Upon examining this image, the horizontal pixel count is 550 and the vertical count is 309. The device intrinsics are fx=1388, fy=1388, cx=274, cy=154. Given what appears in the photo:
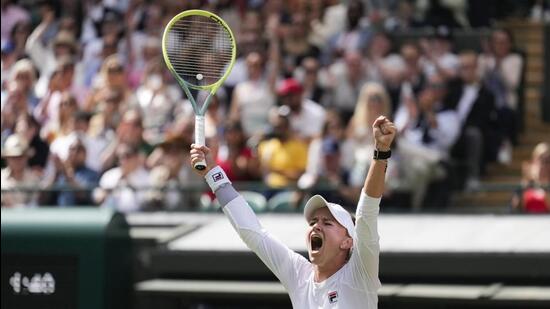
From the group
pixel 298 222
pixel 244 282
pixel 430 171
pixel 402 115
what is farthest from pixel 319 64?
pixel 244 282

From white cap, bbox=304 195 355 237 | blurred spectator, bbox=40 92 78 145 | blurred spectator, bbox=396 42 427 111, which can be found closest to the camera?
white cap, bbox=304 195 355 237

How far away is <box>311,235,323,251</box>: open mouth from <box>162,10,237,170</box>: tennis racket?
1.87 ft

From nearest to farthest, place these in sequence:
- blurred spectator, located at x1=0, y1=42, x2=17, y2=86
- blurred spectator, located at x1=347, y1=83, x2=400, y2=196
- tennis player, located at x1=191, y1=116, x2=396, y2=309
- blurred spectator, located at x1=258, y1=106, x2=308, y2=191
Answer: tennis player, located at x1=191, y1=116, x2=396, y2=309
blurred spectator, located at x1=347, y1=83, x2=400, y2=196
blurred spectator, located at x1=258, y1=106, x2=308, y2=191
blurred spectator, located at x1=0, y1=42, x2=17, y2=86

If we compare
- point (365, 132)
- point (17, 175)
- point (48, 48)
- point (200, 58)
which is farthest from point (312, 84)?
point (200, 58)

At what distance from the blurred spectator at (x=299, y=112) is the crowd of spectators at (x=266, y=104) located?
0.01 m

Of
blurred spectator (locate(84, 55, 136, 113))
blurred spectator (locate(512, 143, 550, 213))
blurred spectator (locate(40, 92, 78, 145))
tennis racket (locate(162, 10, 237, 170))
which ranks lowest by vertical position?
tennis racket (locate(162, 10, 237, 170))

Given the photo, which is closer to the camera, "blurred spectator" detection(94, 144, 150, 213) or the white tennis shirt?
the white tennis shirt

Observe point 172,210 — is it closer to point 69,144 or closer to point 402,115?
point 69,144

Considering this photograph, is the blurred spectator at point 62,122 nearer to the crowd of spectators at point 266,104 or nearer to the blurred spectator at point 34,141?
the crowd of spectators at point 266,104

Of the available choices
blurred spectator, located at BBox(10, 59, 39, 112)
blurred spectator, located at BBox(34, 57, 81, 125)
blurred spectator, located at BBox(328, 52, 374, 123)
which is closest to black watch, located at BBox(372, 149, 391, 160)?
blurred spectator, located at BBox(328, 52, 374, 123)

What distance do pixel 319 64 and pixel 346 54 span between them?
0.35 metres

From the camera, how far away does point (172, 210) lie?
10.9 m

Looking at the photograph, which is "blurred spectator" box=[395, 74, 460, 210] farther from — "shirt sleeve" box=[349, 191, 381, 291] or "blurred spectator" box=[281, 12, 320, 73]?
"shirt sleeve" box=[349, 191, 381, 291]

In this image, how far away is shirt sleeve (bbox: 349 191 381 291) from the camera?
215 inches
